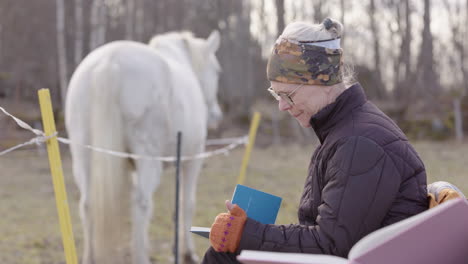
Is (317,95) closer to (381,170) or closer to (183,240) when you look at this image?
(381,170)

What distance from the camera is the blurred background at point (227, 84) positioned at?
24.0 ft

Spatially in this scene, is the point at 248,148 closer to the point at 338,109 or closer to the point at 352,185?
the point at 338,109

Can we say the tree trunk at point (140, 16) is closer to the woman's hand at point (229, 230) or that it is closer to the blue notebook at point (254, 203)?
the blue notebook at point (254, 203)

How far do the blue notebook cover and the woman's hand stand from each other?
179mm

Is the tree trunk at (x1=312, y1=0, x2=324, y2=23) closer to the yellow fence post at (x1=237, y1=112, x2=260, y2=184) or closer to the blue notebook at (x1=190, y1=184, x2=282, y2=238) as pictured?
the yellow fence post at (x1=237, y1=112, x2=260, y2=184)

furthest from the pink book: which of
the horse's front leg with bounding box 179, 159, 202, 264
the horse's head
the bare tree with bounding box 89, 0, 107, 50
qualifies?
the bare tree with bounding box 89, 0, 107, 50

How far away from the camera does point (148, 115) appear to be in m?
3.99

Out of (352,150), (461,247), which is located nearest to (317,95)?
(352,150)

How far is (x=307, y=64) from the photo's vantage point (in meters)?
1.78

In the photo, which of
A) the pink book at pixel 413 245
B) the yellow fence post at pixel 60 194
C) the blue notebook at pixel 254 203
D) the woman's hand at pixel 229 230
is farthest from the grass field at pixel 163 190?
the pink book at pixel 413 245

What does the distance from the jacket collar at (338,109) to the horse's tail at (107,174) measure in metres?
2.33

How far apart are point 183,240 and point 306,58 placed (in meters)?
3.48

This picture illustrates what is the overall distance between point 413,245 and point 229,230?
637 millimetres

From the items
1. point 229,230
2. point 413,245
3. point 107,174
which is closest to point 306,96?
point 229,230
